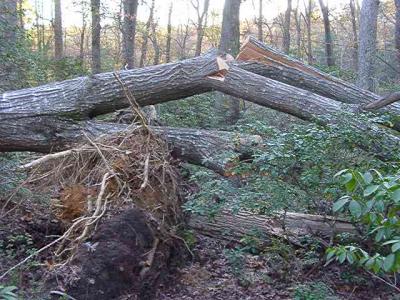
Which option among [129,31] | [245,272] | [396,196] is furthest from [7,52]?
[396,196]

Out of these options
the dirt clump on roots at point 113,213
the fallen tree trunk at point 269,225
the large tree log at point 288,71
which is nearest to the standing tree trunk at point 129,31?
the large tree log at point 288,71

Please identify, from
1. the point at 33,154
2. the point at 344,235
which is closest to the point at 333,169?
the point at 344,235

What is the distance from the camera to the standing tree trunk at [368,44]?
13672 mm

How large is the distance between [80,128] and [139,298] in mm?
2627

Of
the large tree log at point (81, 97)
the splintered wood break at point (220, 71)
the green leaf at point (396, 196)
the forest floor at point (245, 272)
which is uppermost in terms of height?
the splintered wood break at point (220, 71)

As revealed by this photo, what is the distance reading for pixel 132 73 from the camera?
23.1 ft

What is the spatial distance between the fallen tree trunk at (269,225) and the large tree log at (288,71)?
8.19 feet

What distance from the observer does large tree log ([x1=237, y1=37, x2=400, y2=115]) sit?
7910mm

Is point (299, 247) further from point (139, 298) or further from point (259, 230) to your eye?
point (139, 298)

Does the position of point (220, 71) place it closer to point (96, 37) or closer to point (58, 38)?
point (96, 37)

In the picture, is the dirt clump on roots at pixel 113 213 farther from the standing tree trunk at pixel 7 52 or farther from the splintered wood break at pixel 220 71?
the standing tree trunk at pixel 7 52

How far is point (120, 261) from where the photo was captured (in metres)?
4.87

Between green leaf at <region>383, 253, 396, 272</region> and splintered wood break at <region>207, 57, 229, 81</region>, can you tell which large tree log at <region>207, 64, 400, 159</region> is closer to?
splintered wood break at <region>207, 57, 229, 81</region>

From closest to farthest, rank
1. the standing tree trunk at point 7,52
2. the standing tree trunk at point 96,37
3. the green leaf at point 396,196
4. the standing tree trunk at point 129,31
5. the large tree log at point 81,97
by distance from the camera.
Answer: the green leaf at point 396,196, the large tree log at point 81,97, the standing tree trunk at point 7,52, the standing tree trunk at point 129,31, the standing tree trunk at point 96,37
